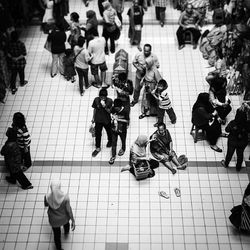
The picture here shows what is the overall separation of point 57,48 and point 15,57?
44.7 inches

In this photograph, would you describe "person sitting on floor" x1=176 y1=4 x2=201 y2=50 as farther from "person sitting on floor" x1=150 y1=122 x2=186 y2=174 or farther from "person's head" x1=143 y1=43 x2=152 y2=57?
"person sitting on floor" x1=150 y1=122 x2=186 y2=174

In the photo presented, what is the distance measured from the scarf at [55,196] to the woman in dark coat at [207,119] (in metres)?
3.75

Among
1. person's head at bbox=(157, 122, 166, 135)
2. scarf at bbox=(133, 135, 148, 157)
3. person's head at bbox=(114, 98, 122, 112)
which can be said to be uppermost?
person's head at bbox=(114, 98, 122, 112)

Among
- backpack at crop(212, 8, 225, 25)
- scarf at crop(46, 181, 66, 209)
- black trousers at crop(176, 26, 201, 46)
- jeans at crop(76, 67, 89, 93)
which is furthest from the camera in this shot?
backpack at crop(212, 8, 225, 25)

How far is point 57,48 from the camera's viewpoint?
12391 millimetres

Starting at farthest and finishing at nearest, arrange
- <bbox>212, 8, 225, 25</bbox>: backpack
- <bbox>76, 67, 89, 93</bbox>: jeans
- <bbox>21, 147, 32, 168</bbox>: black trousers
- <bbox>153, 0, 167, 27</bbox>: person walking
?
<bbox>153, 0, 167, 27</bbox>: person walking → <bbox>212, 8, 225, 25</bbox>: backpack → <bbox>76, 67, 89, 93</bbox>: jeans → <bbox>21, 147, 32, 168</bbox>: black trousers

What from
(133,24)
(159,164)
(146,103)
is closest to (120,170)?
(159,164)

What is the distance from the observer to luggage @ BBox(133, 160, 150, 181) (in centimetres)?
993

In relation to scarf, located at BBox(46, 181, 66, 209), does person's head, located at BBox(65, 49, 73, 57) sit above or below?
below

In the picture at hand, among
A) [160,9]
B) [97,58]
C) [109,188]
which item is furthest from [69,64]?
[160,9]

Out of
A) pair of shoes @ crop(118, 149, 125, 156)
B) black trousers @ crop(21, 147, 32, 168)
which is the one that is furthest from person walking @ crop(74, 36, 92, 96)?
black trousers @ crop(21, 147, 32, 168)

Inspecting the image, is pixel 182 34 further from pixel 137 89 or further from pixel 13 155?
pixel 13 155

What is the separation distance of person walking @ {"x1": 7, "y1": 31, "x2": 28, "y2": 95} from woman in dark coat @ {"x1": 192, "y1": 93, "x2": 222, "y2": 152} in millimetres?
4515

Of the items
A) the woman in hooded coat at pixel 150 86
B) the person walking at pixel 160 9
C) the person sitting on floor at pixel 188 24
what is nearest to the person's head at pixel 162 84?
the woman in hooded coat at pixel 150 86
